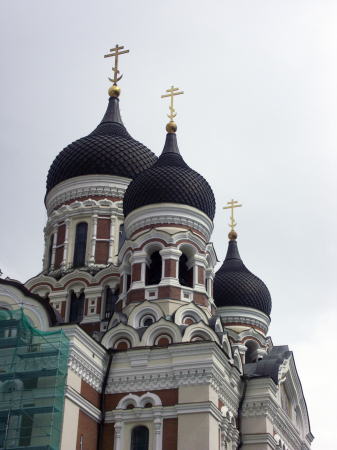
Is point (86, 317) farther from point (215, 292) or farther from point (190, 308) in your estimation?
point (215, 292)

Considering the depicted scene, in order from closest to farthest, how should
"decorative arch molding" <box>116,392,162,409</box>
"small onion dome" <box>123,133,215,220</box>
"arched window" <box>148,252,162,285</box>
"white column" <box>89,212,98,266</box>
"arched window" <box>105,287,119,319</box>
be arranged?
"decorative arch molding" <box>116,392,162,409</box> → "arched window" <box>148,252,162,285</box> → "small onion dome" <box>123,133,215,220</box> → "arched window" <box>105,287,119,319</box> → "white column" <box>89,212,98,266</box>

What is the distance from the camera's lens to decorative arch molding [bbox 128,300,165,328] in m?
17.1

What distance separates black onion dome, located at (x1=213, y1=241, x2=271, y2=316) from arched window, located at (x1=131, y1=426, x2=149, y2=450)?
314 inches

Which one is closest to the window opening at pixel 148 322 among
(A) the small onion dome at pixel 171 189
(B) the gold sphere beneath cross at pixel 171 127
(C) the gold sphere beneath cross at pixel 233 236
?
(A) the small onion dome at pixel 171 189

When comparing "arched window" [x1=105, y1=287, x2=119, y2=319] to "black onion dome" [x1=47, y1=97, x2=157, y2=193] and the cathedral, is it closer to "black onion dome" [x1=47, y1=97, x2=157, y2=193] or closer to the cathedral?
the cathedral

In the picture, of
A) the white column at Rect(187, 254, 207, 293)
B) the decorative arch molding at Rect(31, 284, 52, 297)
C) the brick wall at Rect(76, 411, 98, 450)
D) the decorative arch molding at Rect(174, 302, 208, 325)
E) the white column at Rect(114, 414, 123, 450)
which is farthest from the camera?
the decorative arch molding at Rect(31, 284, 52, 297)

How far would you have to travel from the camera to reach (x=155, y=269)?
18.6 m

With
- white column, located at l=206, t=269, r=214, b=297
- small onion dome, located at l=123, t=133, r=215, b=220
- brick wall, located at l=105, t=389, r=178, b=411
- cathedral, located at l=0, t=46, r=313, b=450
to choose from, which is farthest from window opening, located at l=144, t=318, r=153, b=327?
small onion dome, located at l=123, t=133, r=215, b=220

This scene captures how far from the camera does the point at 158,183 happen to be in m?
19.0

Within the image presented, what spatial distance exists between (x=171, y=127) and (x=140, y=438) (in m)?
8.95

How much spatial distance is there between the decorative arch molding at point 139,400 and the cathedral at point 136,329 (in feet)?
0.09

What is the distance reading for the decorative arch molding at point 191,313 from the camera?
1702 centimetres

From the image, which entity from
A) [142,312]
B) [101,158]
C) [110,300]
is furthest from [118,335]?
[101,158]

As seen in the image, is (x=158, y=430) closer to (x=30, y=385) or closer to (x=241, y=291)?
(x=30, y=385)
